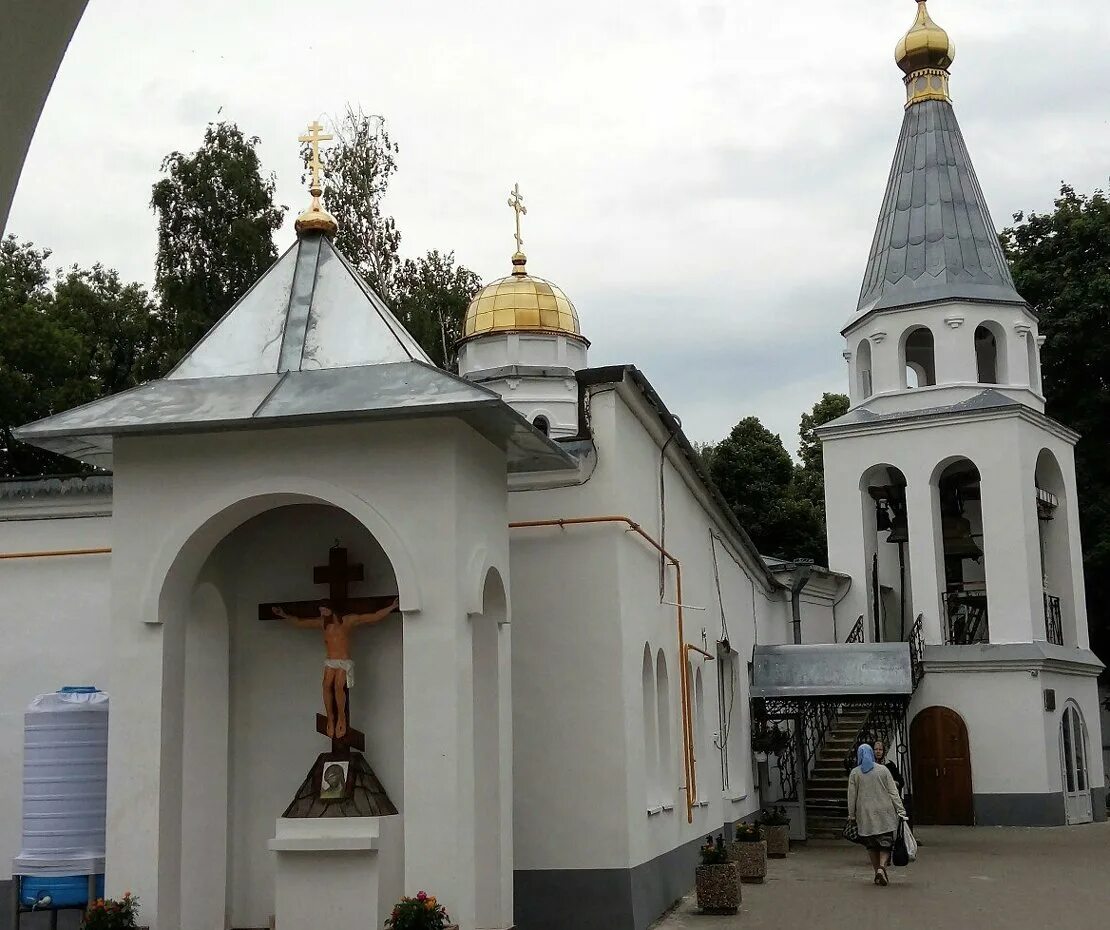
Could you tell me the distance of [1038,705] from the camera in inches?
953

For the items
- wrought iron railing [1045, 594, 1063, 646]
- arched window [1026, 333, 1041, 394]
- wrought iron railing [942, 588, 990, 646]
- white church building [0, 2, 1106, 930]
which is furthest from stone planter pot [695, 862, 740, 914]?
arched window [1026, 333, 1041, 394]

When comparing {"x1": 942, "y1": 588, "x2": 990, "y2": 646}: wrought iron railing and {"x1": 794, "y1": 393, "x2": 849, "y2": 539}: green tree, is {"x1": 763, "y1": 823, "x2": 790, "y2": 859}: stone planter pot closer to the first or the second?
{"x1": 942, "y1": 588, "x2": 990, "y2": 646}: wrought iron railing

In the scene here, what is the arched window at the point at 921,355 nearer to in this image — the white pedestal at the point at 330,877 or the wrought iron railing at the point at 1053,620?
the wrought iron railing at the point at 1053,620

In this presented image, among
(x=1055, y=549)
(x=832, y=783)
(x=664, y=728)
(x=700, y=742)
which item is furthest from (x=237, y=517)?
(x=1055, y=549)

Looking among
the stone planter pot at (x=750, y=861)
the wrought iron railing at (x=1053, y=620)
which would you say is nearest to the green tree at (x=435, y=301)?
the wrought iron railing at (x=1053, y=620)

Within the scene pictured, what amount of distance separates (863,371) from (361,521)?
64.5 feet

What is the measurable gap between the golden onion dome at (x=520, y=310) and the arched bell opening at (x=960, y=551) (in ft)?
24.9

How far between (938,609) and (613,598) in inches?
580

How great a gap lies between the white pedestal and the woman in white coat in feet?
22.8

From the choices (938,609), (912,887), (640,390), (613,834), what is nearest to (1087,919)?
(912,887)

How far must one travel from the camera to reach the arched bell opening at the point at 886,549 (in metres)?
27.0

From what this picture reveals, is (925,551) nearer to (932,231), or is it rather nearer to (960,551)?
(960,551)

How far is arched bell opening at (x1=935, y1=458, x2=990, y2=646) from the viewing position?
26.1 metres

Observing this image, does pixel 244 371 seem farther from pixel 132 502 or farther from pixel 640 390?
pixel 640 390
